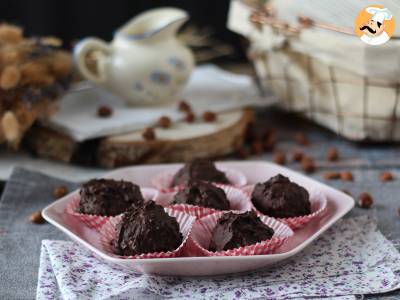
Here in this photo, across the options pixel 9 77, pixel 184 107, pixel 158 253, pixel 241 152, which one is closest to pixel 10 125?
pixel 9 77

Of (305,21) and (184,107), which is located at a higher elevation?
(305,21)

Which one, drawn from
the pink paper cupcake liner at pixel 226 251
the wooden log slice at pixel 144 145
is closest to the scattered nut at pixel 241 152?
the wooden log slice at pixel 144 145

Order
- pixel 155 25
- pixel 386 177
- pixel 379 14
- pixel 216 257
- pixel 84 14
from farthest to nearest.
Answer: pixel 84 14 < pixel 155 25 < pixel 386 177 < pixel 379 14 < pixel 216 257

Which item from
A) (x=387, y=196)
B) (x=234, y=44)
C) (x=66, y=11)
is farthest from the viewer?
(x=234, y=44)

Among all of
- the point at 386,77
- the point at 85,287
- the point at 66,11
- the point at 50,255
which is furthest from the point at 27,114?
the point at 66,11

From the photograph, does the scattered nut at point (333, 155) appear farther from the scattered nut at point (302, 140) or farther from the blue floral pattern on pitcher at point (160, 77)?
the blue floral pattern on pitcher at point (160, 77)

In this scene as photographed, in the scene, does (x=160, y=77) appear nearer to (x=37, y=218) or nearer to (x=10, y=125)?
(x=10, y=125)

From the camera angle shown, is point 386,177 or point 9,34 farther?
point 9,34

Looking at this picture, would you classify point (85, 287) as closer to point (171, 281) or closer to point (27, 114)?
point (171, 281)
